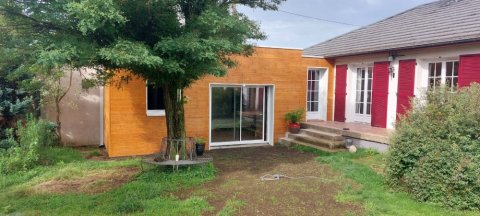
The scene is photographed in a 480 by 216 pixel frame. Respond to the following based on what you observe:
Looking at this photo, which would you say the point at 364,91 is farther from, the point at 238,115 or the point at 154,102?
the point at 154,102

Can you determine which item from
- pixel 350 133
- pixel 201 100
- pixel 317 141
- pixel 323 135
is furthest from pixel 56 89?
pixel 350 133

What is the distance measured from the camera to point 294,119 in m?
11.9

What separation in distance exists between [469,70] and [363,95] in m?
4.13

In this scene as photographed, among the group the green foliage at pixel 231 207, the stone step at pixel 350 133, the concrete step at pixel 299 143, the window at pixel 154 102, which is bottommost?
the green foliage at pixel 231 207

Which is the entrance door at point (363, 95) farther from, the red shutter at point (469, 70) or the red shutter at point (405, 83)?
the red shutter at point (469, 70)

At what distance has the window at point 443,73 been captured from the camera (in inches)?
361

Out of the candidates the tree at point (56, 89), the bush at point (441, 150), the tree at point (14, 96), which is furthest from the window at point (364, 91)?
the tree at point (14, 96)

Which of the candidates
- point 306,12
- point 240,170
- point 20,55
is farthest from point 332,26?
point 20,55

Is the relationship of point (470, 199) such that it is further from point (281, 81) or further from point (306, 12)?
point (306, 12)

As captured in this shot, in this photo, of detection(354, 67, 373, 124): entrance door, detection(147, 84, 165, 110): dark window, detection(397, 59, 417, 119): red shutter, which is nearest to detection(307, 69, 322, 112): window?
detection(354, 67, 373, 124): entrance door

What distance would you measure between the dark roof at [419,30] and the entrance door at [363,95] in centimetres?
103

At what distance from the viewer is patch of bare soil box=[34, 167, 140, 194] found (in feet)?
20.3

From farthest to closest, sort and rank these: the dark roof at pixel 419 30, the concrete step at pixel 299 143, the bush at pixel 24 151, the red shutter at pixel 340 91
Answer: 1. the red shutter at pixel 340 91
2. the concrete step at pixel 299 143
3. the dark roof at pixel 419 30
4. the bush at pixel 24 151

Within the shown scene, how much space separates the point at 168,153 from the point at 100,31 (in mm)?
2982
